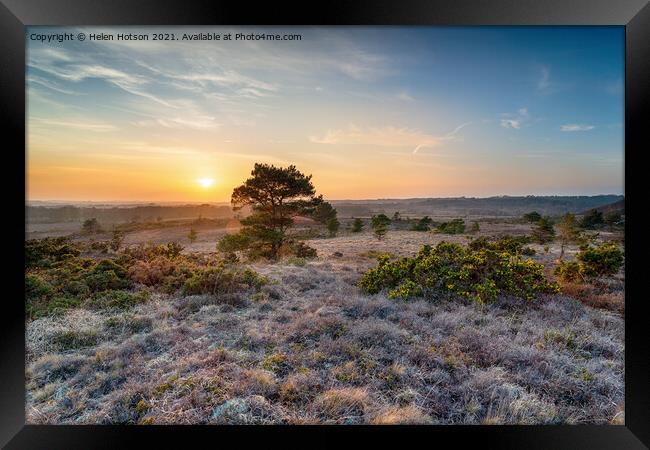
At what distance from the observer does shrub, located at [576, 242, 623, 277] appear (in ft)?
19.4

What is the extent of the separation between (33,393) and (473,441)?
511 cm

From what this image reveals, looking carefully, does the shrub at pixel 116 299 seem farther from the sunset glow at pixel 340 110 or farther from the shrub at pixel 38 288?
the sunset glow at pixel 340 110

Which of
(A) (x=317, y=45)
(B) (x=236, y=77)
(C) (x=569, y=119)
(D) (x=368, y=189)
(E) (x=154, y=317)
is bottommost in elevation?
(E) (x=154, y=317)

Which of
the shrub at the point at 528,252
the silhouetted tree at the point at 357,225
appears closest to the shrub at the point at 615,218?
the shrub at the point at 528,252

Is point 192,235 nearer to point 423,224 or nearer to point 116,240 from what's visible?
point 116,240

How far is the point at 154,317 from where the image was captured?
4867 millimetres

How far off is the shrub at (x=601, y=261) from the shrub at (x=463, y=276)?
154 centimetres

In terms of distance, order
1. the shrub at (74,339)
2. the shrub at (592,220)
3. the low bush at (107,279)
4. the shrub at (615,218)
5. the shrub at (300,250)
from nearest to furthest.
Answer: the shrub at (615,218) → the shrub at (74,339) → the low bush at (107,279) → the shrub at (592,220) → the shrub at (300,250)

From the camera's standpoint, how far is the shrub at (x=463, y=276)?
17.2 feet

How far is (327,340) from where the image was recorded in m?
4.05

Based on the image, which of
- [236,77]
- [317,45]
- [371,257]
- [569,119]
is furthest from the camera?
[371,257]

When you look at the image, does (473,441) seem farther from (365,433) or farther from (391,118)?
(391,118)

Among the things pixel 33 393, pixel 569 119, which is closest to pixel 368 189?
pixel 569 119

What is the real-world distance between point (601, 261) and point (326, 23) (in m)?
7.40
